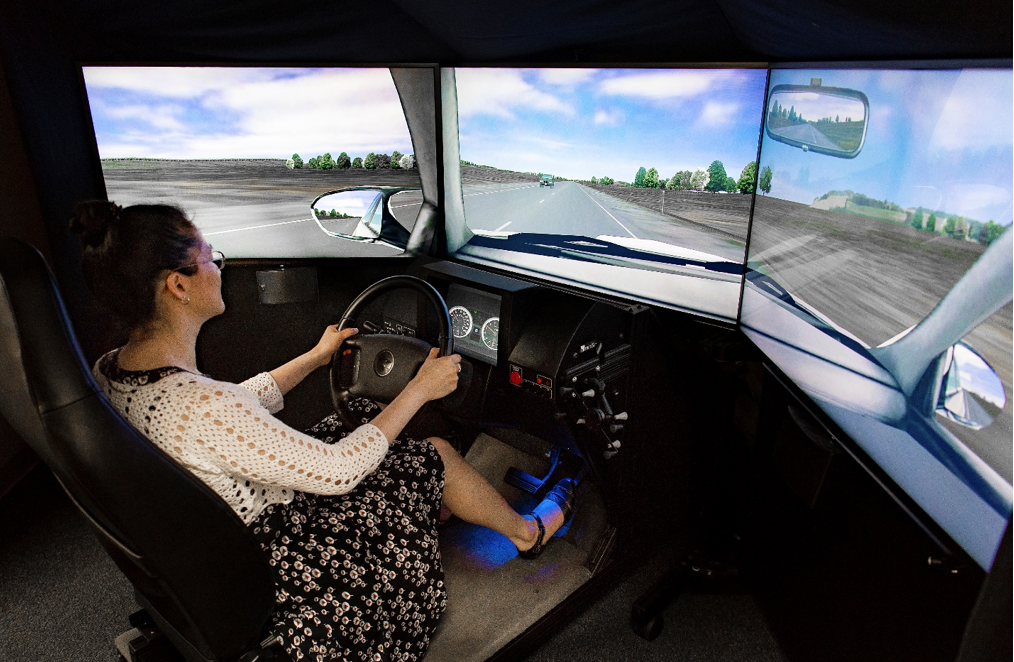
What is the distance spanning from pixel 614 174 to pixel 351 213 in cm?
120

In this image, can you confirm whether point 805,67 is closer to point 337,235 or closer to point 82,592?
point 337,235

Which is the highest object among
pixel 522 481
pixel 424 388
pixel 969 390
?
pixel 969 390

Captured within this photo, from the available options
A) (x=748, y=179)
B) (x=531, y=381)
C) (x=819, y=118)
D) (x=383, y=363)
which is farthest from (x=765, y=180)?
(x=383, y=363)

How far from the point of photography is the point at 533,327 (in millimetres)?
2016

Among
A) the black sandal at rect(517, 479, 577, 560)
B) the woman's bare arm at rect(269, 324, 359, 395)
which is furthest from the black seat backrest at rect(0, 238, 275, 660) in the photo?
the black sandal at rect(517, 479, 577, 560)

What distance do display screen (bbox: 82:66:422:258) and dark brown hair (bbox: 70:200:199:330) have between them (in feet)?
3.99

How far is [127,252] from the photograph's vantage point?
4.51 feet

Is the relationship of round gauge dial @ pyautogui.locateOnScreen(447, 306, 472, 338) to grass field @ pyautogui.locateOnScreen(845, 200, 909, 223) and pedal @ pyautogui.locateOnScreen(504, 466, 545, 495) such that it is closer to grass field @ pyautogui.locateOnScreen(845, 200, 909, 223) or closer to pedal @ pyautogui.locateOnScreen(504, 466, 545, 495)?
pedal @ pyautogui.locateOnScreen(504, 466, 545, 495)

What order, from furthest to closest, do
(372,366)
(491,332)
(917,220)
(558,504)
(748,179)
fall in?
(558,504) < (491,332) < (748,179) < (372,366) < (917,220)

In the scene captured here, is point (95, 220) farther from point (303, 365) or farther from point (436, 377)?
point (436, 377)

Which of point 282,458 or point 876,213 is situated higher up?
point 876,213

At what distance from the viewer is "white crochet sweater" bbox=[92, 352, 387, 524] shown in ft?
4.29

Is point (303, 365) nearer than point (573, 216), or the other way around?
point (303, 365)

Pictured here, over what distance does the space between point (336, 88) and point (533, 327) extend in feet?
4.39
